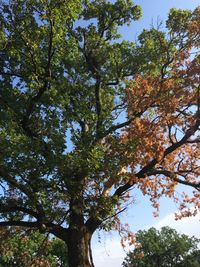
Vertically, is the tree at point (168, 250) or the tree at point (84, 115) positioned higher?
the tree at point (168, 250)

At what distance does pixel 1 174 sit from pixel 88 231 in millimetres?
4450

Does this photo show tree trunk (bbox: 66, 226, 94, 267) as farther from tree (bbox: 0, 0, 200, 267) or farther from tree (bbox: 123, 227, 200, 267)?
tree (bbox: 123, 227, 200, 267)

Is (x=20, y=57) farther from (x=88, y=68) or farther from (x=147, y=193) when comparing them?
(x=147, y=193)

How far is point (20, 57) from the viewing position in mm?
16969

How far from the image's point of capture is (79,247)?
15.8 m

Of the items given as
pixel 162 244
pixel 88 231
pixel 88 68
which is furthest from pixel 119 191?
pixel 162 244

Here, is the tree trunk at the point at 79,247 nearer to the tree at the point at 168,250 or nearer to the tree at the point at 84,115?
the tree at the point at 84,115

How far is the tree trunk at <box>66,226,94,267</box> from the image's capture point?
1553cm

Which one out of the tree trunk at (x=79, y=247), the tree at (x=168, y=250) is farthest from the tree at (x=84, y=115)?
the tree at (x=168, y=250)

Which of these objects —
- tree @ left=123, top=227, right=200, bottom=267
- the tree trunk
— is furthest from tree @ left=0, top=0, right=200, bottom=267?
tree @ left=123, top=227, right=200, bottom=267

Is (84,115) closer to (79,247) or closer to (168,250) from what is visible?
(79,247)

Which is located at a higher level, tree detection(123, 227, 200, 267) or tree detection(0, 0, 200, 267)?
tree detection(123, 227, 200, 267)

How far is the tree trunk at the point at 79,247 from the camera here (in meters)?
15.5

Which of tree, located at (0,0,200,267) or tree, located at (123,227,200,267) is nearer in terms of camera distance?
tree, located at (0,0,200,267)
